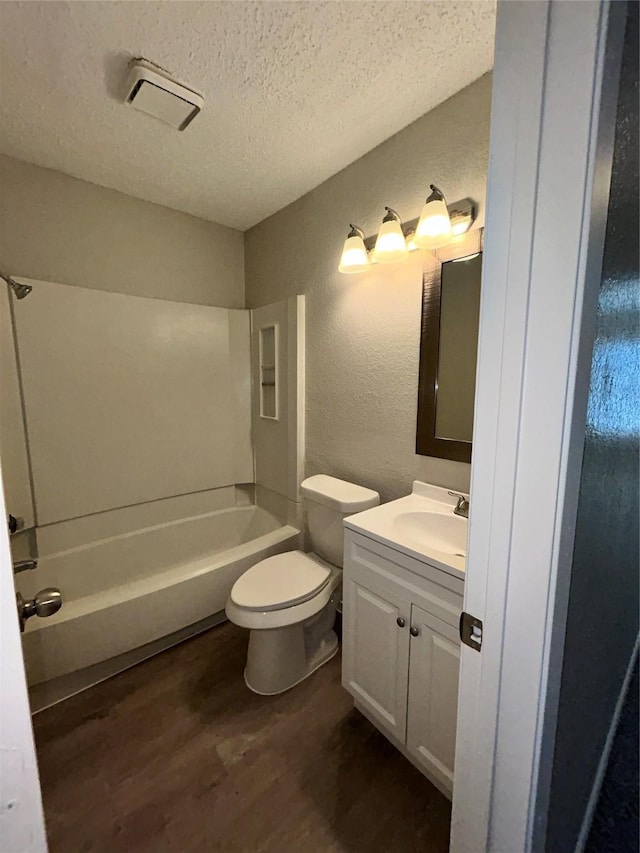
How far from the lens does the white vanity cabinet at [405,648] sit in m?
1.11

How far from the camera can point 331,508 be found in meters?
1.73

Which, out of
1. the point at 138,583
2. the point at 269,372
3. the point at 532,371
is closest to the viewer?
the point at 532,371

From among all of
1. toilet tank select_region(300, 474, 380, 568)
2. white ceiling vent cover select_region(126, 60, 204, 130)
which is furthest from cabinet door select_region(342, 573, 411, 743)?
white ceiling vent cover select_region(126, 60, 204, 130)

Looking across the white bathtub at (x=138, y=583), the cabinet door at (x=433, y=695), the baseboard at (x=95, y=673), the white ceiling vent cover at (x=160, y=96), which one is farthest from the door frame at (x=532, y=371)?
the baseboard at (x=95, y=673)

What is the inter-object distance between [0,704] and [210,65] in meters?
1.74

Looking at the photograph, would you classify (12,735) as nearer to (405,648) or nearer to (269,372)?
(405,648)

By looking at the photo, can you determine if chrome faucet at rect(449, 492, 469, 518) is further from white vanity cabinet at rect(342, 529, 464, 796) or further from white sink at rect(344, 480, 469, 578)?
white vanity cabinet at rect(342, 529, 464, 796)

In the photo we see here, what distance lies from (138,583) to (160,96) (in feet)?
6.83

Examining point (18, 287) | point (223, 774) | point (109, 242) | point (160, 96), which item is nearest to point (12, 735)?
point (223, 774)

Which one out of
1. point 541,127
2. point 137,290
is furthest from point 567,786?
point 137,290

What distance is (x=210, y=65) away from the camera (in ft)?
4.03

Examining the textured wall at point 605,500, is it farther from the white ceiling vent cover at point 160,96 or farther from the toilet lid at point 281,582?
the white ceiling vent cover at point 160,96

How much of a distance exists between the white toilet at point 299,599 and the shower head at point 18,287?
1.65 m

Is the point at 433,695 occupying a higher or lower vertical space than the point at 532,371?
lower
